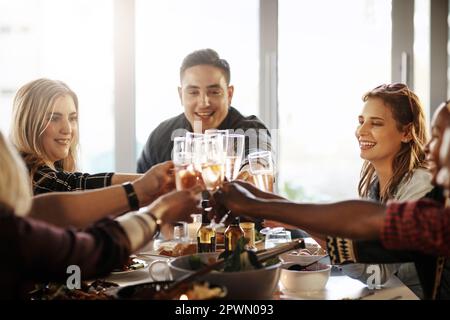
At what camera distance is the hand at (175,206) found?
1564 mm

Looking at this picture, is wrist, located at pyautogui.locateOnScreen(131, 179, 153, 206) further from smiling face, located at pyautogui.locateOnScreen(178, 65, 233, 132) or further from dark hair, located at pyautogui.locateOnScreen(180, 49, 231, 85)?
dark hair, located at pyautogui.locateOnScreen(180, 49, 231, 85)

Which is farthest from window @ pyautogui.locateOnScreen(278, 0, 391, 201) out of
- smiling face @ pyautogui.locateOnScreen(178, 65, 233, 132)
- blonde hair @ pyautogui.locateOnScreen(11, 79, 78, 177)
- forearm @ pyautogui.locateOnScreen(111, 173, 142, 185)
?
blonde hair @ pyautogui.locateOnScreen(11, 79, 78, 177)

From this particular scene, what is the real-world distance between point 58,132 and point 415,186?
5.14 feet

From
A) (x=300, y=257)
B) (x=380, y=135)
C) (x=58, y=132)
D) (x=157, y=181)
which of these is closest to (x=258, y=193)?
(x=300, y=257)

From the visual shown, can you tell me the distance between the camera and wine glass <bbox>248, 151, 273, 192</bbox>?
2186 millimetres

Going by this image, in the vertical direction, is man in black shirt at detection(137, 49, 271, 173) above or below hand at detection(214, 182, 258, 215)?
above

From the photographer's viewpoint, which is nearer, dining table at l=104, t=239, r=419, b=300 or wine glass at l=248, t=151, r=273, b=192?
dining table at l=104, t=239, r=419, b=300

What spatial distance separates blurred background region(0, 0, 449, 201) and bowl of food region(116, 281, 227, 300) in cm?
303

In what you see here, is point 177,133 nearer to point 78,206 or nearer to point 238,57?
point 238,57

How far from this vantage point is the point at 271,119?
462cm

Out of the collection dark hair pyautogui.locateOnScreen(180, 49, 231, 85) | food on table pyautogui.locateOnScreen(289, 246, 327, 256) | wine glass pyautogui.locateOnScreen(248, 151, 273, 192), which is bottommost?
food on table pyautogui.locateOnScreen(289, 246, 327, 256)

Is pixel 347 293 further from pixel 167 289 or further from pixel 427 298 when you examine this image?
pixel 167 289

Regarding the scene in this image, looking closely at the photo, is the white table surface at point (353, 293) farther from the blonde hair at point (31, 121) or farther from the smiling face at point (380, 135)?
the blonde hair at point (31, 121)

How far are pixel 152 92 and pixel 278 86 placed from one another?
98 centimetres
